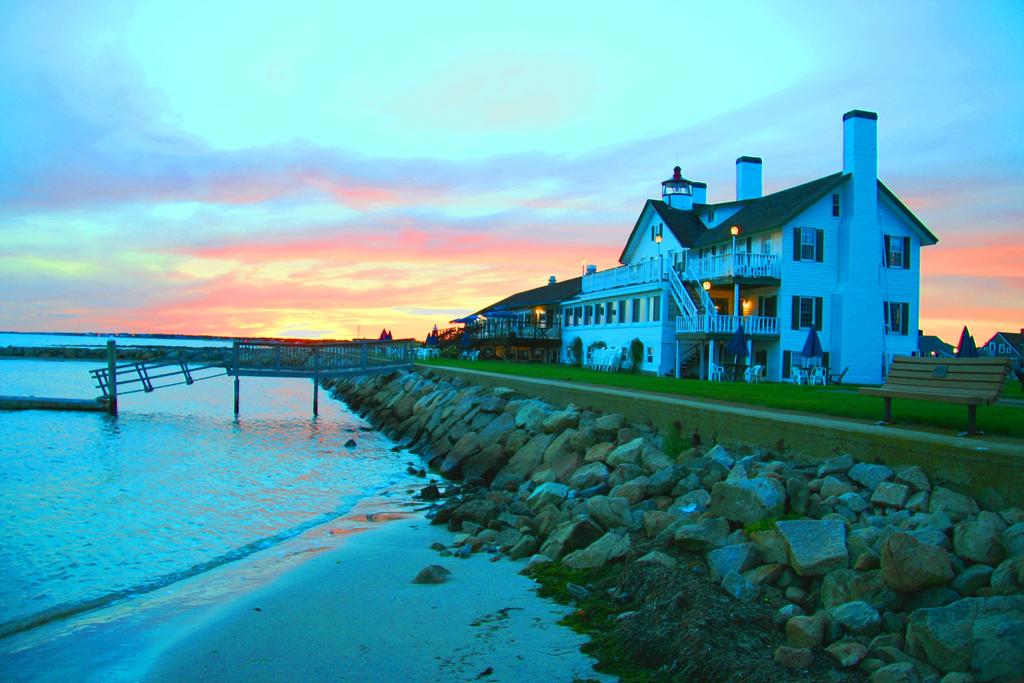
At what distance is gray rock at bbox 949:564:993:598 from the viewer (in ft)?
18.3

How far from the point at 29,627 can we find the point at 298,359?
28.2 m

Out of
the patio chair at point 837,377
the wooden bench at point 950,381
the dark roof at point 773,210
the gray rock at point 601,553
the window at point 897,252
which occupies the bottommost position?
the gray rock at point 601,553

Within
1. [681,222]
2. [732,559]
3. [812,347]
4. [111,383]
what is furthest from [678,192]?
[732,559]

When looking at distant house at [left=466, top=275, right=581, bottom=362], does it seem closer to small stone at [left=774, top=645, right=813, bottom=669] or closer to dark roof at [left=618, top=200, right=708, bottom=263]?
dark roof at [left=618, top=200, right=708, bottom=263]

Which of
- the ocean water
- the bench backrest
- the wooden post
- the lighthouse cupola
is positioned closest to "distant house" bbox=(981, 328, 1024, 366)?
the lighthouse cupola

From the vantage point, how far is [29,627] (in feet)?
24.8

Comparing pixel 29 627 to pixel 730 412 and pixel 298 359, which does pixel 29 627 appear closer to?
pixel 730 412

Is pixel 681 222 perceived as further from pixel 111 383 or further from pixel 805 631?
pixel 805 631

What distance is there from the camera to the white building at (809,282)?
97.0ft

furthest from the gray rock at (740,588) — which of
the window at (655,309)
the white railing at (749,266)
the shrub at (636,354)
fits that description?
the shrub at (636,354)

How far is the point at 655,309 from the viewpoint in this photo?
33.8 metres

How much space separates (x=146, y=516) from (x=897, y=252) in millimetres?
30221

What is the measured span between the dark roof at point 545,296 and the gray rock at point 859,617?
39.5 m

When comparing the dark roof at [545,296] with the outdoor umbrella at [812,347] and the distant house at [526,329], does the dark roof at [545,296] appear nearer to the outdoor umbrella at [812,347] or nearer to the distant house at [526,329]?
the distant house at [526,329]
